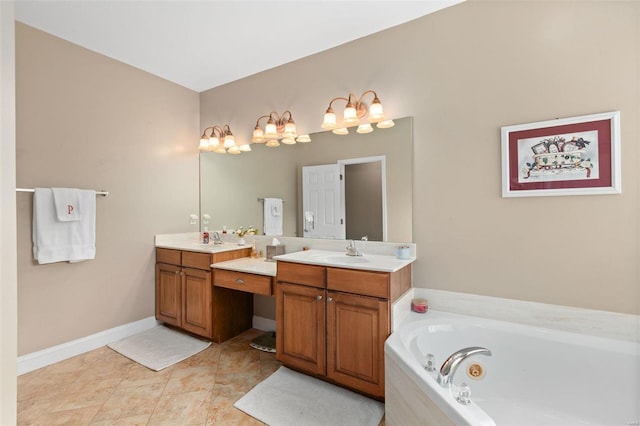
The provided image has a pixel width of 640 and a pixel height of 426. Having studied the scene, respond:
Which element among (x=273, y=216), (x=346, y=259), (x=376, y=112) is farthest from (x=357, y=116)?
(x=273, y=216)

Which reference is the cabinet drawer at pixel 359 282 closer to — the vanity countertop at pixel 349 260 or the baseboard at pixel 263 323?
the vanity countertop at pixel 349 260

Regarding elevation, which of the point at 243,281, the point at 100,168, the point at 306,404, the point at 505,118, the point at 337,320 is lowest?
the point at 306,404

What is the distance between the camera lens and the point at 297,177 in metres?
2.80

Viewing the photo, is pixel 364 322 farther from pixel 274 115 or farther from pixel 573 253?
pixel 274 115

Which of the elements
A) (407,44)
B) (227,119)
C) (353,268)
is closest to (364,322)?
(353,268)

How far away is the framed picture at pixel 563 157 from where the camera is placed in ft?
5.36

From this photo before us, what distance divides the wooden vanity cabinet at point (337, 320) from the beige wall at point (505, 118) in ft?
1.81

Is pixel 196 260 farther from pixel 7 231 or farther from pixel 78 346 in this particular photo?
pixel 7 231

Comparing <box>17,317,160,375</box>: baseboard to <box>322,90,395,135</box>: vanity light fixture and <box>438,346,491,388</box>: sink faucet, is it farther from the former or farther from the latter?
<box>438,346,491,388</box>: sink faucet

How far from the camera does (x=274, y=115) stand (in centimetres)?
296

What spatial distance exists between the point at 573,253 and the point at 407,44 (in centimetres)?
181

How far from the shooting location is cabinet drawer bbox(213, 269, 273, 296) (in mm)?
2346

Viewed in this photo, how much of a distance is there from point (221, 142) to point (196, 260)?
4.44 ft

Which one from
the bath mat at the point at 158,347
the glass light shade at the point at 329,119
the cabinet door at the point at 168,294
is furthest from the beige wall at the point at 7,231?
the glass light shade at the point at 329,119
